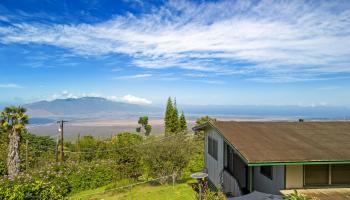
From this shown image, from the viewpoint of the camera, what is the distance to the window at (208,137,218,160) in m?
20.8

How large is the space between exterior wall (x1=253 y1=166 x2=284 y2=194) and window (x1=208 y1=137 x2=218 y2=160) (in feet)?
15.1

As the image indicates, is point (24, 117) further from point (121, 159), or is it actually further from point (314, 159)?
point (314, 159)

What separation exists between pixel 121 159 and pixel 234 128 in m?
14.1

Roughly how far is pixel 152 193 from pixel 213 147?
21.4 feet

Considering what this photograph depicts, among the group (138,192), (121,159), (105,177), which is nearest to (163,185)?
(138,192)

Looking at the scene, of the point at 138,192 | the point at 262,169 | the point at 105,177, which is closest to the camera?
the point at 262,169

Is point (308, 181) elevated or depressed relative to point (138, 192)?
elevated

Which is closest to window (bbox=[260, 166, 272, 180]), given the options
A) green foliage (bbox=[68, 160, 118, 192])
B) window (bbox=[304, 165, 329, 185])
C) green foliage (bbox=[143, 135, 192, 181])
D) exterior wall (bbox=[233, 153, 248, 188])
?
exterior wall (bbox=[233, 153, 248, 188])

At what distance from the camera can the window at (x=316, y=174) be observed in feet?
43.8

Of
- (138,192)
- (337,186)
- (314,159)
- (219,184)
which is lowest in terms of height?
(138,192)

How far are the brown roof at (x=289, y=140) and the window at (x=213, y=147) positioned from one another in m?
2.06

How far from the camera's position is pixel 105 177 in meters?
30.7

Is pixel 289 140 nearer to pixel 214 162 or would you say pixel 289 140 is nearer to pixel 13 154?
pixel 214 162

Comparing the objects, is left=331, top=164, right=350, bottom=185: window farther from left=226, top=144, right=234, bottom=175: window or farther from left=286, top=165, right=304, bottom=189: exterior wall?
left=226, top=144, right=234, bottom=175: window
